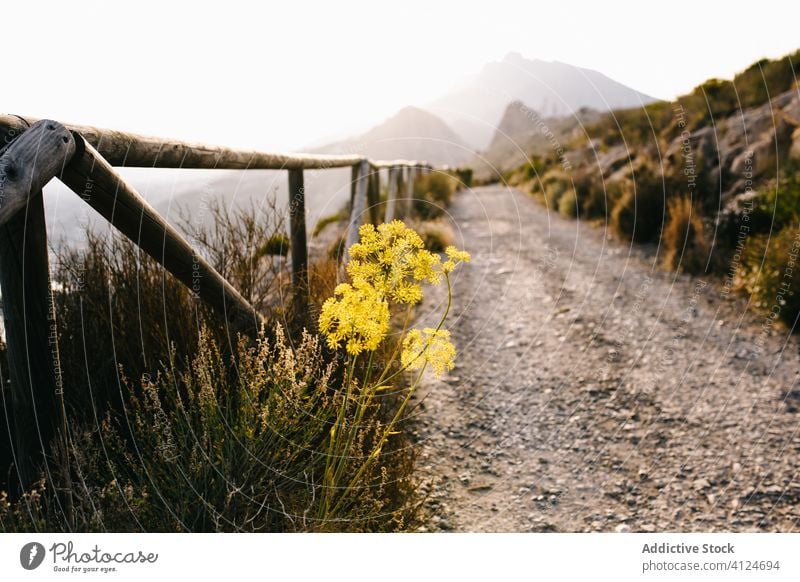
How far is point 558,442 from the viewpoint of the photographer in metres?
3.50

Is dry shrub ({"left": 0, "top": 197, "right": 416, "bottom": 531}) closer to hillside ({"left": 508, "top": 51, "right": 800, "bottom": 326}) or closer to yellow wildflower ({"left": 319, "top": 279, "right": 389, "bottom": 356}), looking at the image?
yellow wildflower ({"left": 319, "top": 279, "right": 389, "bottom": 356})

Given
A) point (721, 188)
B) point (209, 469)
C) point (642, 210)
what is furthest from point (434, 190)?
point (209, 469)

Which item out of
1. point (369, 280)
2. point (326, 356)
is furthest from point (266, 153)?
point (369, 280)

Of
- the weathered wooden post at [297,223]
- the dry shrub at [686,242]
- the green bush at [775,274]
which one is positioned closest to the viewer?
the weathered wooden post at [297,223]

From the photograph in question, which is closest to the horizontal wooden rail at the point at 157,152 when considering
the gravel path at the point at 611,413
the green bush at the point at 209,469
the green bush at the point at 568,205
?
the green bush at the point at 209,469

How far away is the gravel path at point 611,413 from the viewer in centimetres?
291

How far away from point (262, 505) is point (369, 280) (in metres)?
0.87

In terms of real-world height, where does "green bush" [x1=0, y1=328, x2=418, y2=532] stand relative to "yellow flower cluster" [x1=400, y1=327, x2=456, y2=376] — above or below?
below
